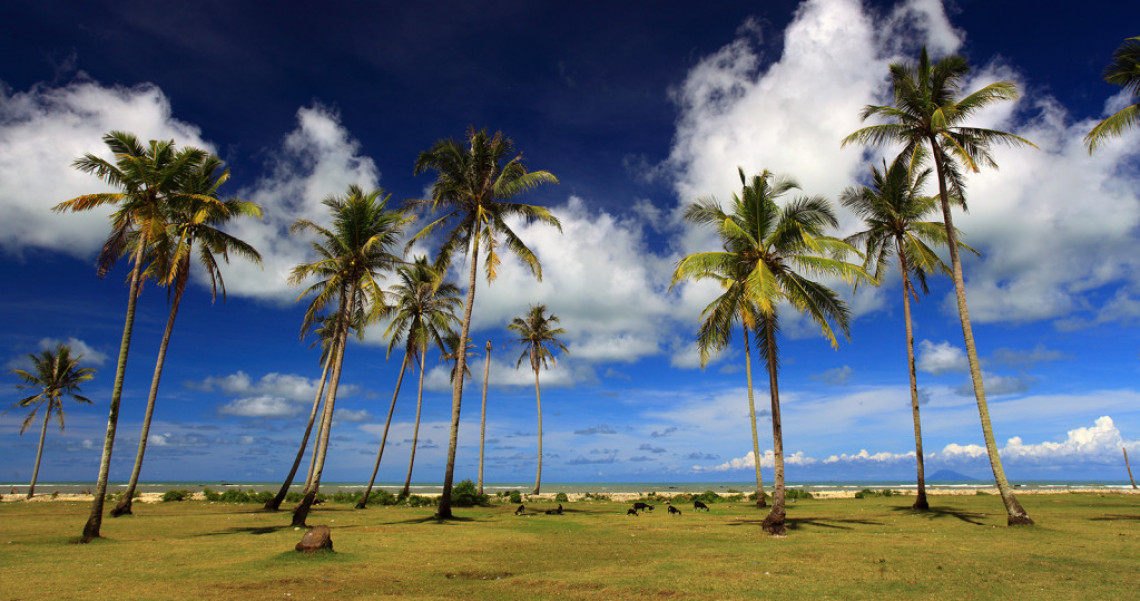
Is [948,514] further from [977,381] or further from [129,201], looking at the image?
[129,201]

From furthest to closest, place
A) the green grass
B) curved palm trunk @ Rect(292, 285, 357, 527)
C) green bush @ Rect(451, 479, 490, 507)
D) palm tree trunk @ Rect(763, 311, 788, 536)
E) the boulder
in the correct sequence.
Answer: green bush @ Rect(451, 479, 490, 507) < curved palm trunk @ Rect(292, 285, 357, 527) < palm tree trunk @ Rect(763, 311, 788, 536) < the boulder < the green grass

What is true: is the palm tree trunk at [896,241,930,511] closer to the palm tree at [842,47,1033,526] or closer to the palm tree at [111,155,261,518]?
the palm tree at [842,47,1033,526]

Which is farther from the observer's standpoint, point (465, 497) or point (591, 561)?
point (465, 497)

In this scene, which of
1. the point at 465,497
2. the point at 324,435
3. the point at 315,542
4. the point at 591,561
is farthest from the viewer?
the point at 465,497

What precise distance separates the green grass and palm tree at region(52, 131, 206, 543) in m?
3.03

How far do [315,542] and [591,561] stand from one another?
614 cm

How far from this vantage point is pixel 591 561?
38.9ft

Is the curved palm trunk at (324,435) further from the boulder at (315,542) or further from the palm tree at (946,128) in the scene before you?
the palm tree at (946,128)

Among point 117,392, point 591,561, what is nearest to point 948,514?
point 591,561

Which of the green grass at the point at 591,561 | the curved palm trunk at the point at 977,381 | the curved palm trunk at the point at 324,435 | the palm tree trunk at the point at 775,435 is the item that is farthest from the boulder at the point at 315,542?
the curved palm trunk at the point at 977,381

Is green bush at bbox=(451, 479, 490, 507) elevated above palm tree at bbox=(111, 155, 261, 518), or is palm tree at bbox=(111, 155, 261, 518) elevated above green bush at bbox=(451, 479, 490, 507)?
palm tree at bbox=(111, 155, 261, 518)

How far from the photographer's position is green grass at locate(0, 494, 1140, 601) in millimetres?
8492

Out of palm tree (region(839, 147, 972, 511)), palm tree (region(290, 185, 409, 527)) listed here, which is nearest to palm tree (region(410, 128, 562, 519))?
palm tree (region(290, 185, 409, 527))

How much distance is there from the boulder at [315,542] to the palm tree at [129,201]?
7.34 m
